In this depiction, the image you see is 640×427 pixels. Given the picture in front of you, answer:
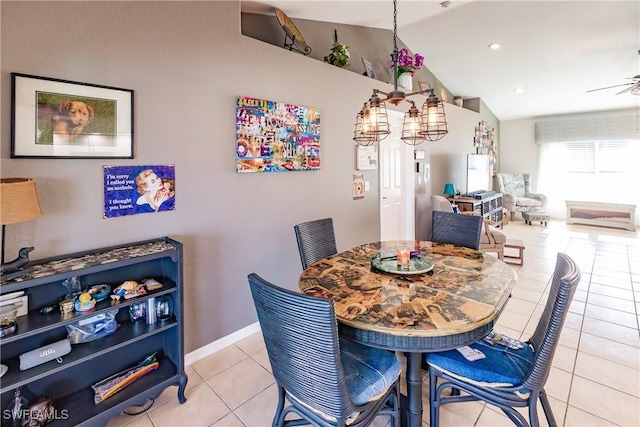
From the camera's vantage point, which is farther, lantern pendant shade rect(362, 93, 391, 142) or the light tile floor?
lantern pendant shade rect(362, 93, 391, 142)

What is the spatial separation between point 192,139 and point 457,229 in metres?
2.17

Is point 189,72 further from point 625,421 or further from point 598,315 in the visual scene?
point 598,315

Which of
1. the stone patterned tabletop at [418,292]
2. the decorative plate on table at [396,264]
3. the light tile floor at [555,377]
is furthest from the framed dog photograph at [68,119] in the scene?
the decorative plate on table at [396,264]

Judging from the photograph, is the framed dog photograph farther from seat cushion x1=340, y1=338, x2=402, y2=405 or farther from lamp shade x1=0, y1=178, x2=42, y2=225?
seat cushion x1=340, y1=338, x2=402, y2=405

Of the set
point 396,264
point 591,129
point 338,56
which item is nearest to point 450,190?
point 338,56

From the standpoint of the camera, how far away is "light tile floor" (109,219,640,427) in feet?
5.55

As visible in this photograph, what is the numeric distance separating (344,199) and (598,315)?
2.57 meters

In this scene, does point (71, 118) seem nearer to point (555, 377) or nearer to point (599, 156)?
point (555, 377)

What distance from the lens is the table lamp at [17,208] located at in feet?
4.07

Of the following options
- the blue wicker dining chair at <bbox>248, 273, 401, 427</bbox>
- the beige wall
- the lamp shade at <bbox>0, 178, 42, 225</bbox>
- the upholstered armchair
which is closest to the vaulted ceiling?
the beige wall

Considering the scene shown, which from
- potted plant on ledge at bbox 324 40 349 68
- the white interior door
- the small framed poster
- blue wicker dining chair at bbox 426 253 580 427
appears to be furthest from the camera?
the white interior door

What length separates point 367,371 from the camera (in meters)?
1.36

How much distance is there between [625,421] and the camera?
1635 millimetres

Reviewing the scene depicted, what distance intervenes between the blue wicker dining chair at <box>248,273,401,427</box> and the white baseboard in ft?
3.46
